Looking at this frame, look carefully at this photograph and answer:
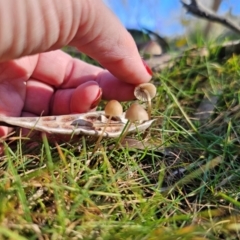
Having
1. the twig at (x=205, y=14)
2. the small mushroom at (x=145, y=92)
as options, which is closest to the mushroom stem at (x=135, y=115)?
the small mushroom at (x=145, y=92)

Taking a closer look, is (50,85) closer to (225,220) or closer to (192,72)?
(192,72)

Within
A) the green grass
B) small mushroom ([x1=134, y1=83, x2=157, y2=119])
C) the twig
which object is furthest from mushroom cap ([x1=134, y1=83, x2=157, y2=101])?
the twig

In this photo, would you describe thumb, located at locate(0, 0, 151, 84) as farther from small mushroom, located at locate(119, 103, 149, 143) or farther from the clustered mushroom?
small mushroom, located at locate(119, 103, 149, 143)

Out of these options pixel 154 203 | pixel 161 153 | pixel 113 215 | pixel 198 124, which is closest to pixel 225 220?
pixel 154 203

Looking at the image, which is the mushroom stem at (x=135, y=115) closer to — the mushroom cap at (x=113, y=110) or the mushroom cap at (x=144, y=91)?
the mushroom cap at (x=113, y=110)

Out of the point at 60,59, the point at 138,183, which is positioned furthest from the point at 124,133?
the point at 60,59

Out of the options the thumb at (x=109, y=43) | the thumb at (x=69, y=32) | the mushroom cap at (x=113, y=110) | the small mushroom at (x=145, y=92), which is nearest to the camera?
the thumb at (x=69, y=32)
